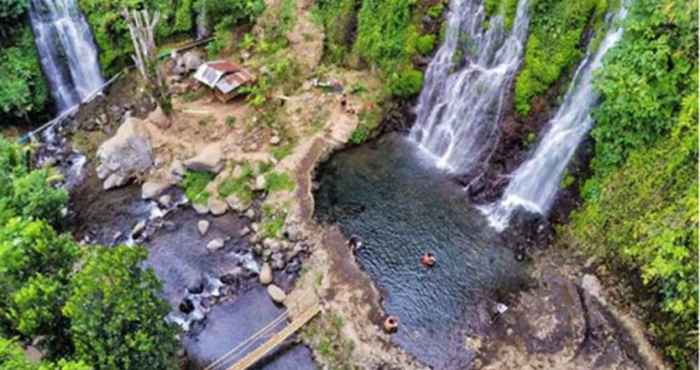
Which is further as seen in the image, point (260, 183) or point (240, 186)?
point (240, 186)

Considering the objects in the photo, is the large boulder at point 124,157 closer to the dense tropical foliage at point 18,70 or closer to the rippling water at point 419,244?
the dense tropical foliage at point 18,70

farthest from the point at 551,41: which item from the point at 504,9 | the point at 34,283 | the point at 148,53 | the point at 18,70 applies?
the point at 18,70

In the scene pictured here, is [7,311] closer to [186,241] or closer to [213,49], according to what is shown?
[186,241]

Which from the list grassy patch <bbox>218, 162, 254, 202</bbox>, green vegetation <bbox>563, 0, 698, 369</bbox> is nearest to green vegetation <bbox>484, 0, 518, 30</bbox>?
green vegetation <bbox>563, 0, 698, 369</bbox>

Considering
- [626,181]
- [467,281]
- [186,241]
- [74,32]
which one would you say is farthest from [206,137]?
[626,181]

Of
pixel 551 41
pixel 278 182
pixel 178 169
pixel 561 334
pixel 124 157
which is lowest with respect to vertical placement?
pixel 561 334

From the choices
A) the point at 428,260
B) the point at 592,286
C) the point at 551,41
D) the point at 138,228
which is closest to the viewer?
the point at 592,286

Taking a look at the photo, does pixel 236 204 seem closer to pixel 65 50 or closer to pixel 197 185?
pixel 197 185

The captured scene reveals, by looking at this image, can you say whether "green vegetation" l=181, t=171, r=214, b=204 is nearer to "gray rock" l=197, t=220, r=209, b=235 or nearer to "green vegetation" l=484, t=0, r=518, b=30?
"gray rock" l=197, t=220, r=209, b=235
